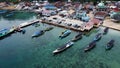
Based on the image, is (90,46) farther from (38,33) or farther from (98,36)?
(38,33)

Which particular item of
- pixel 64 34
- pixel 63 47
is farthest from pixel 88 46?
pixel 64 34

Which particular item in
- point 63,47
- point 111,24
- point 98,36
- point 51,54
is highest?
point 111,24

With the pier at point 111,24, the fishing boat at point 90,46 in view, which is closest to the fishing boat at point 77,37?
the fishing boat at point 90,46

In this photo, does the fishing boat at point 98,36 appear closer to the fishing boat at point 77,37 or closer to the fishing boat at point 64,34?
the fishing boat at point 77,37

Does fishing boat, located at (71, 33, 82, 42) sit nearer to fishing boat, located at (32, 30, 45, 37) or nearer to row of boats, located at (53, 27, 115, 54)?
row of boats, located at (53, 27, 115, 54)

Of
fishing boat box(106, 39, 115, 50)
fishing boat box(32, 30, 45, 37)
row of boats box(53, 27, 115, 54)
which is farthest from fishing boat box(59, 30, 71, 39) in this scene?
fishing boat box(106, 39, 115, 50)

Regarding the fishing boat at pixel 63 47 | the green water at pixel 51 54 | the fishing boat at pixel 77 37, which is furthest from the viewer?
the fishing boat at pixel 77 37

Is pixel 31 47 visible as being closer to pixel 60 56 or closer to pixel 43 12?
pixel 60 56

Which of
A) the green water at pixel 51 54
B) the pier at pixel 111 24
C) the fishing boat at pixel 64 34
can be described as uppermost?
the pier at pixel 111 24
